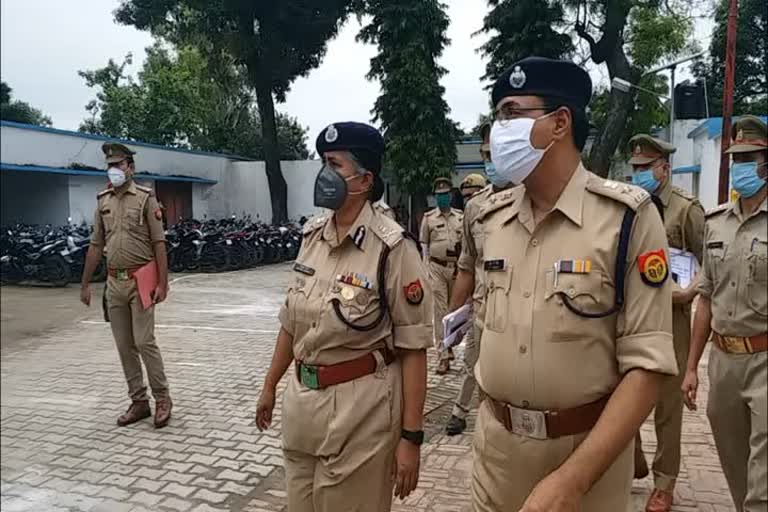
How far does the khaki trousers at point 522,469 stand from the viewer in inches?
60.8

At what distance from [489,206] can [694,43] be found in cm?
864

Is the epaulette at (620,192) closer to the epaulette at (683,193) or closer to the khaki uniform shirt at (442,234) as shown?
the epaulette at (683,193)

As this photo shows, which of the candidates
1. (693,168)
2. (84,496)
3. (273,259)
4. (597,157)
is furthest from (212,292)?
(693,168)

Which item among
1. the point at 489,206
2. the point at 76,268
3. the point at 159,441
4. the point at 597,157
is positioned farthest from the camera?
the point at 597,157

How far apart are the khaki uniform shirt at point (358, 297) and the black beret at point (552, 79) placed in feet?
2.34

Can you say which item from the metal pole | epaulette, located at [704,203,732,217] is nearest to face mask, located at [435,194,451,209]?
the metal pole

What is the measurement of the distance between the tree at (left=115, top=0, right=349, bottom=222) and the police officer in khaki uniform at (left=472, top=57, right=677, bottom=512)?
2.46 feet

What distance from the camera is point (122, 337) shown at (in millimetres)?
4188

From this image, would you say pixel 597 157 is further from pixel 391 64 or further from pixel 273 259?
pixel 391 64

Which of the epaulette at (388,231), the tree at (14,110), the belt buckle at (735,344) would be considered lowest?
the belt buckle at (735,344)

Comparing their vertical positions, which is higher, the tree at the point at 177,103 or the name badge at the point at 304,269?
the tree at the point at 177,103

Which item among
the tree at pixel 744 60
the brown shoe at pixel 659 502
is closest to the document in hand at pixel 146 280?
the brown shoe at pixel 659 502

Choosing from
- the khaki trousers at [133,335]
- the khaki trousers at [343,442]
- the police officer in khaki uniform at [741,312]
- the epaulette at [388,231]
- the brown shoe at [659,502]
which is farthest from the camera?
the khaki trousers at [133,335]

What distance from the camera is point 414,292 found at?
2057mm
